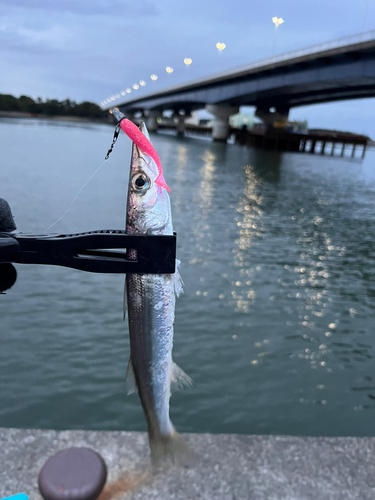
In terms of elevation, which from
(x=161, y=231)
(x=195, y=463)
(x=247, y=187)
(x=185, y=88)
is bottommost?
(x=247, y=187)

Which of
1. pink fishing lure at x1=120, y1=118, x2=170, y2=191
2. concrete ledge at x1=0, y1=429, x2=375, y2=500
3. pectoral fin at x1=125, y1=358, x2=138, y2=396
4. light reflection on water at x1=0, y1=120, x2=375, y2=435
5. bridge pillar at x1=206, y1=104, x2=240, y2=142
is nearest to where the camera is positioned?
pink fishing lure at x1=120, y1=118, x2=170, y2=191

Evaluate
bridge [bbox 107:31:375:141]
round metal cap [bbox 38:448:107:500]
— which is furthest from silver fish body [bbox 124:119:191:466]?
bridge [bbox 107:31:375:141]

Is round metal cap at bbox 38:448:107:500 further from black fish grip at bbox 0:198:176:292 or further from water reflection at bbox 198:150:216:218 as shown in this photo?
water reflection at bbox 198:150:216:218

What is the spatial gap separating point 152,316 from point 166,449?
1.15m

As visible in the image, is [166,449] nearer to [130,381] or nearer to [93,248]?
[130,381]

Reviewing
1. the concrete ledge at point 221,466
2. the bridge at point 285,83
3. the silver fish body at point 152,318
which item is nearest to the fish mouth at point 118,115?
the silver fish body at point 152,318

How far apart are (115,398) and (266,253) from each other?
9.62 meters

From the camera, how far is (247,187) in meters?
32.2

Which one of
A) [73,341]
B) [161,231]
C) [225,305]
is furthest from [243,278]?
[161,231]

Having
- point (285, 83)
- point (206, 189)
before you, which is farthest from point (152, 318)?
point (285, 83)

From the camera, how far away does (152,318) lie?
2.79m

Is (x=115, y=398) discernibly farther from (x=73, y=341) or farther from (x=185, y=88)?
(x=185, y=88)

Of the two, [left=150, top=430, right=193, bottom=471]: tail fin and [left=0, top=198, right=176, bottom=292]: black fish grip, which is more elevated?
[left=0, top=198, right=176, bottom=292]: black fish grip

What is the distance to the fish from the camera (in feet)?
8.38
